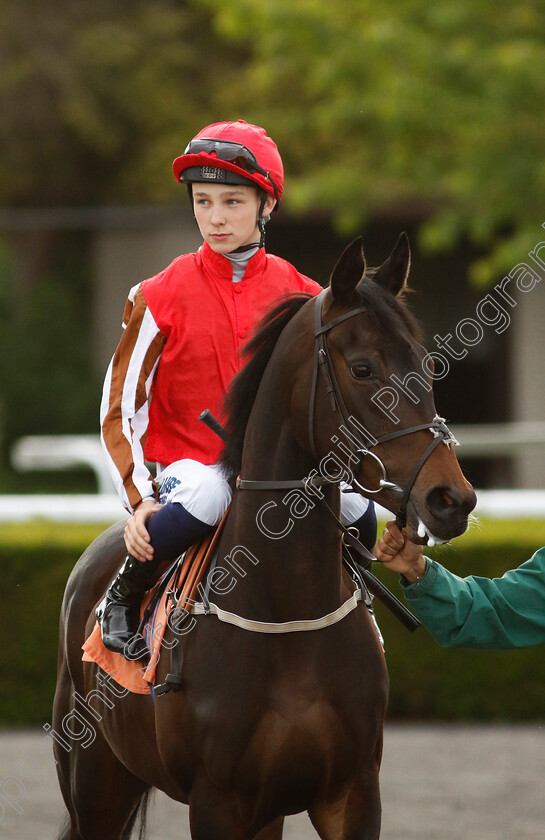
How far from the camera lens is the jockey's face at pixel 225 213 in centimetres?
326

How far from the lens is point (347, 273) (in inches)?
109

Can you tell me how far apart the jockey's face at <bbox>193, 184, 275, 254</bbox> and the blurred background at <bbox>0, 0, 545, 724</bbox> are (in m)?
1.24

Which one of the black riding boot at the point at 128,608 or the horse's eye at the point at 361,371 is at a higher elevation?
the horse's eye at the point at 361,371

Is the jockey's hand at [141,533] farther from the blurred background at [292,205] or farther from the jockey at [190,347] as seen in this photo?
the blurred background at [292,205]

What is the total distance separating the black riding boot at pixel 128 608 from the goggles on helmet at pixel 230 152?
1092 mm

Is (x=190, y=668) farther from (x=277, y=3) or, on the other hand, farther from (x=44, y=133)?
(x=44, y=133)

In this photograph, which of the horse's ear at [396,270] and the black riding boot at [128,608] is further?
the black riding boot at [128,608]

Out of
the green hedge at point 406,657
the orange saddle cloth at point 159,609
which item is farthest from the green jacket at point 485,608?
the green hedge at point 406,657

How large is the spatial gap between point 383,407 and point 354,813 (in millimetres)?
1070

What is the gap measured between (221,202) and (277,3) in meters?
7.84

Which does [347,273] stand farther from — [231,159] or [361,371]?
[231,159]

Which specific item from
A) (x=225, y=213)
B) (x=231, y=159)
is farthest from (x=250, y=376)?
(x=231, y=159)

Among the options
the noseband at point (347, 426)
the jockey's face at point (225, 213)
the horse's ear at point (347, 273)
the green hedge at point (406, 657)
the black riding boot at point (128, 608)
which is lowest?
the green hedge at point (406, 657)

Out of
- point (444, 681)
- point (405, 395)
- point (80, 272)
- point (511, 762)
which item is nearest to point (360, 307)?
point (405, 395)
